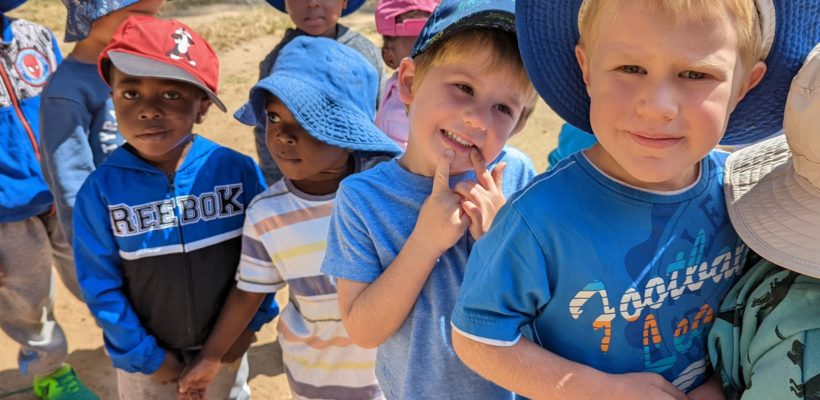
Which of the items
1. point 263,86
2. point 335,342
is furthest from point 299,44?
point 335,342

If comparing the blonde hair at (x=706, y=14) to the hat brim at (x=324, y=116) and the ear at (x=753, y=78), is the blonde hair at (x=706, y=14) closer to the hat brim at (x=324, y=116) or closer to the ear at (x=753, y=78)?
the ear at (x=753, y=78)

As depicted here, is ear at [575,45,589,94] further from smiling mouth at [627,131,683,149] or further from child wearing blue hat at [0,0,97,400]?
child wearing blue hat at [0,0,97,400]

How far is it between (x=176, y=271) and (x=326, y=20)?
5.72ft

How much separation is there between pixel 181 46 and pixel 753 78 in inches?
72.6

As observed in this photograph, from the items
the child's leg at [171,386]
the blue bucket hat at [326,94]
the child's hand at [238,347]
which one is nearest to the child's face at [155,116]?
the blue bucket hat at [326,94]

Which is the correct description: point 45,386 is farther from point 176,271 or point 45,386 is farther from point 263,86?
point 263,86

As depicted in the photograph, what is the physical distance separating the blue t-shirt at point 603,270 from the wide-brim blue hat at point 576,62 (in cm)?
17

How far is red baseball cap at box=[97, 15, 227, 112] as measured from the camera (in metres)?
2.38

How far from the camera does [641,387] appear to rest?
1.29 meters

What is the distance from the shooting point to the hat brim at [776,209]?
1.20m

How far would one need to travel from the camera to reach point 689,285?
4.39 feet

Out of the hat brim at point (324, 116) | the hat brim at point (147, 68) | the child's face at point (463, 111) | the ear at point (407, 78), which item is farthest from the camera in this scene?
the hat brim at point (147, 68)

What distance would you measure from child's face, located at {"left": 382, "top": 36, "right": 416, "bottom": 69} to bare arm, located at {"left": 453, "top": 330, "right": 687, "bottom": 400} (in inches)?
99.4

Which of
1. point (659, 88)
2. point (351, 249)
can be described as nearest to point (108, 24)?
point (351, 249)
